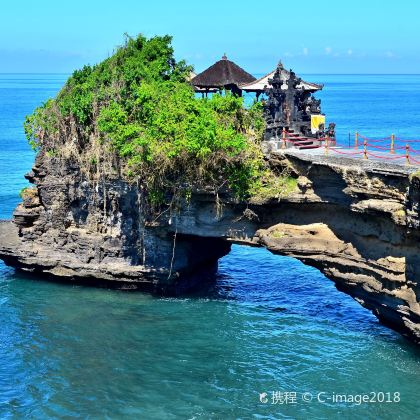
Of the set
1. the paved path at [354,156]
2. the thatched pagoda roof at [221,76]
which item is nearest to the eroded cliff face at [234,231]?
the paved path at [354,156]

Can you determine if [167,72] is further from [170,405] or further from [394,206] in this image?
[170,405]

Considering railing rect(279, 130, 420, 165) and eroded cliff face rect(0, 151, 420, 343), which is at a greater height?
railing rect(279, 130, 420, 165)

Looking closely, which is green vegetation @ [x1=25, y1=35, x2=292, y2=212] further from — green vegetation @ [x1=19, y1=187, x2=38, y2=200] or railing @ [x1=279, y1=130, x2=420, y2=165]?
green vegetation @ [x1=19, y1=187, x2=38, y2=200]

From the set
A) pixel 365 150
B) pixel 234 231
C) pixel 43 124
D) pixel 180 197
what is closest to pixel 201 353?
pixel 234 231

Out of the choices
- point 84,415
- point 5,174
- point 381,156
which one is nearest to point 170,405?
point 84,415

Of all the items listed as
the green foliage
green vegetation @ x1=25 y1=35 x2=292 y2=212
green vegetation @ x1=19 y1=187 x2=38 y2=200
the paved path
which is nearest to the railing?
the paved path

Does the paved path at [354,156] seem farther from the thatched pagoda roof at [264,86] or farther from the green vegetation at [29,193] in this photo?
the green vegetation at [29,193]
